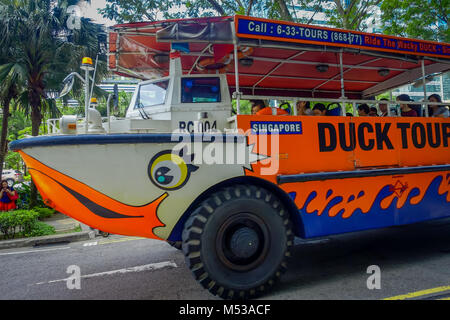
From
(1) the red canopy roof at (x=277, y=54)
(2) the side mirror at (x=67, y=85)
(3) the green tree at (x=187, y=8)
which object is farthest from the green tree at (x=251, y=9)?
(2) the side mirror at (x=67, y=85)

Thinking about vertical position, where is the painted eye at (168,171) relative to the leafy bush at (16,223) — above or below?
above

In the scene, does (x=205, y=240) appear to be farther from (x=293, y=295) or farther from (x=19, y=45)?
(x=19, y=45)

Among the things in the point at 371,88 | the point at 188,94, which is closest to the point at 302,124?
the point at 188,94

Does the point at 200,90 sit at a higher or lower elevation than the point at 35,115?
lower

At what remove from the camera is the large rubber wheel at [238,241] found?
2.94 metres

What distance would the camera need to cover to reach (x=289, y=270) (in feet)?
12.8

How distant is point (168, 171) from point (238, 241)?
0.90 metres

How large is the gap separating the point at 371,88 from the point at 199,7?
7312mm

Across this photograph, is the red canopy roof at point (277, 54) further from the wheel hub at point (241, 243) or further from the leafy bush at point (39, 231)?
the leafy bush at point (39, 231)

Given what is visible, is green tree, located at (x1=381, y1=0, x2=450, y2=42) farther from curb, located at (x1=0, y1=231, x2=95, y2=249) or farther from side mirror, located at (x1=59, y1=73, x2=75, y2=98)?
curb, located at (x1=0, y1=231, x2=95, y2=249)

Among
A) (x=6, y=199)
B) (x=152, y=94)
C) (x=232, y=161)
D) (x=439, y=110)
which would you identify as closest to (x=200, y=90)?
(x=152, y=94)

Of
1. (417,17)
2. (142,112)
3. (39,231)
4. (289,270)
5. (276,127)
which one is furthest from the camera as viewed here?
(417,17)

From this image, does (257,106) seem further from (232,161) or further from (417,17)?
(417,17)

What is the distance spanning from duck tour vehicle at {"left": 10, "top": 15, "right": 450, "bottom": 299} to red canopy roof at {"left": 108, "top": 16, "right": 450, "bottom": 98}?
2cm
